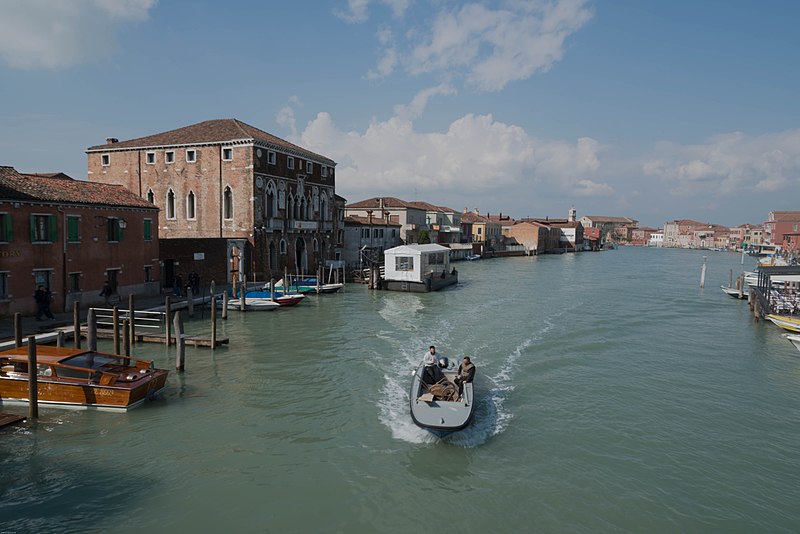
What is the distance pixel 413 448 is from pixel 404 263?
26.6 meters

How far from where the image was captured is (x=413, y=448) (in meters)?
11.1

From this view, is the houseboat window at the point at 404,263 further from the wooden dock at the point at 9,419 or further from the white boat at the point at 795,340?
the wooden dock at the point at 9,419

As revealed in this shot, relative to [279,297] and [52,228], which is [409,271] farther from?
[52,228]

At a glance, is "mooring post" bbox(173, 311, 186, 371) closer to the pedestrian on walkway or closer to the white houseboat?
the pedestrian on walkway

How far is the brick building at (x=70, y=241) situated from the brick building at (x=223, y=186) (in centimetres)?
529

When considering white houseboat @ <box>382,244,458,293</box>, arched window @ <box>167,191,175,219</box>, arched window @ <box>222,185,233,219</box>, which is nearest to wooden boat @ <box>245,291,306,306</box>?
arched window @ <box>222,185,233,219</box>

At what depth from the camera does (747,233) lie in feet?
459

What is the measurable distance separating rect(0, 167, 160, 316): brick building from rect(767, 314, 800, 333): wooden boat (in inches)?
1150

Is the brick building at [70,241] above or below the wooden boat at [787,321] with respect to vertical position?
above

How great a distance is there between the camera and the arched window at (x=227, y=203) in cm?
3419

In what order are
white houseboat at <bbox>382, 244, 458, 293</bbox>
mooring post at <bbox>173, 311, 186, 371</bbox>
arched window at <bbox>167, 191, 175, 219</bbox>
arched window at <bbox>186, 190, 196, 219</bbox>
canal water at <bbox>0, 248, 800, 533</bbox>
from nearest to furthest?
canal water at <bbox>0, 248, 800, 533</bbox>, mooring post at <bbox>173, 311, 186, 371</bbox>, arched window at <bbox>186, 190, 196, 219</bbox>, arched window at <bbox>167, 191, 175, 219</bbox>, white houseboat at <bbox>382, 244, 458, 293</bbox>

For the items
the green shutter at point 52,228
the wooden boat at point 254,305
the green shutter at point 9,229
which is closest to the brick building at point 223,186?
the wooden boat at point 254,305

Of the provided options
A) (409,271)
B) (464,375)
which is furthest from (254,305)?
(464,375)

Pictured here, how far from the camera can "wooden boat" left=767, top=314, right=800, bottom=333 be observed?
23517 mm
